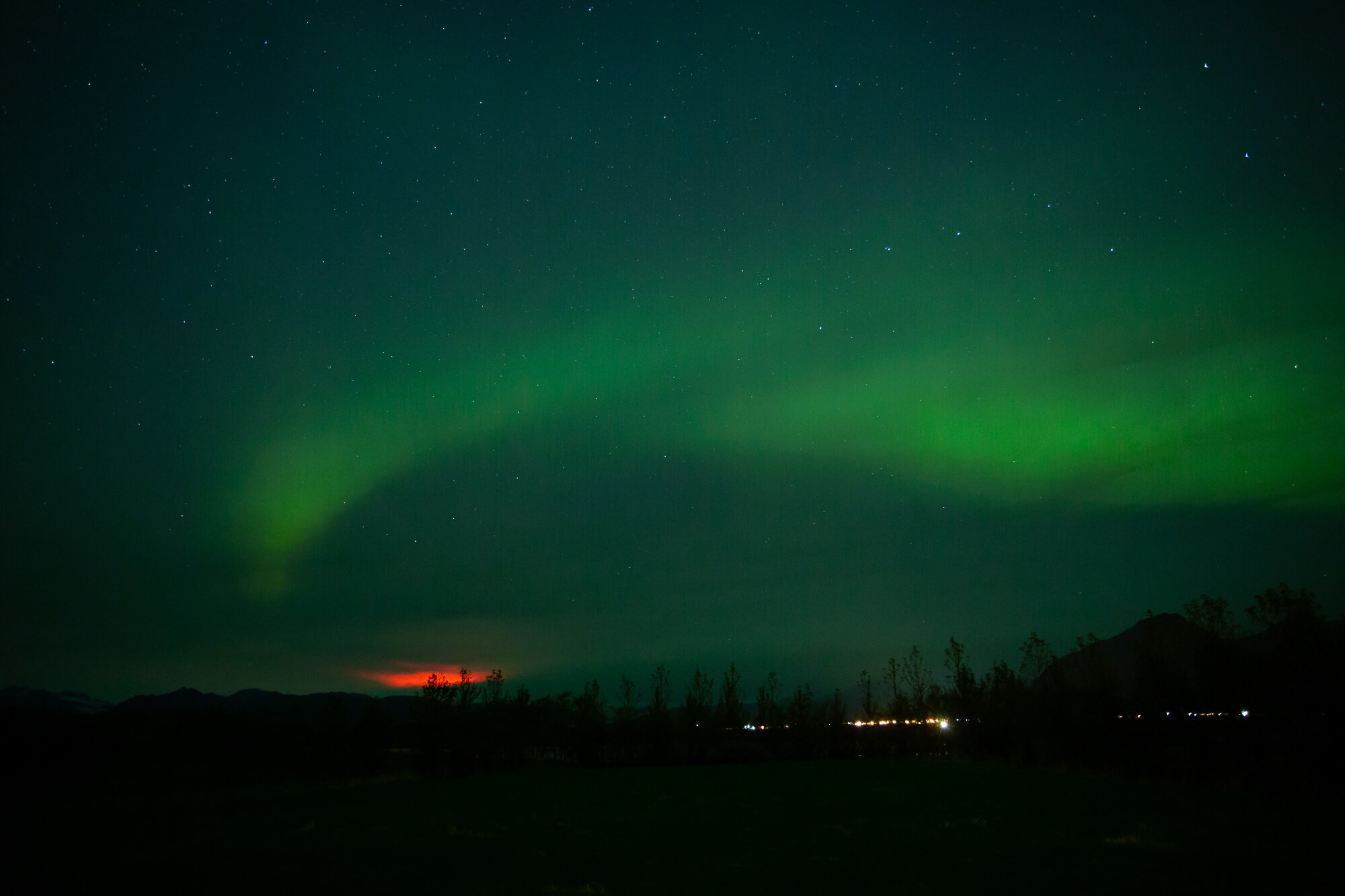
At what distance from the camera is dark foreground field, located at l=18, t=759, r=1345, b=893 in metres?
13.4

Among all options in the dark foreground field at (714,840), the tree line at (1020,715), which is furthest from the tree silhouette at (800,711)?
the dark foreground field at (714,840)

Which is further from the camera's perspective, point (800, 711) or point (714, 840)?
point (800, 711)

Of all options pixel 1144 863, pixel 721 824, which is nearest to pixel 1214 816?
pixel 1144 863

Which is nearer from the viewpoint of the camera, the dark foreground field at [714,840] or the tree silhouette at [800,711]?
the dark foreground field at [714,840]

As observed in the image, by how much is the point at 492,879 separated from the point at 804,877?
541 cm

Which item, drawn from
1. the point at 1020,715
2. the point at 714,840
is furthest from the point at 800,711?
the point at 714,840

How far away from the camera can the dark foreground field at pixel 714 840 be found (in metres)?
13.4

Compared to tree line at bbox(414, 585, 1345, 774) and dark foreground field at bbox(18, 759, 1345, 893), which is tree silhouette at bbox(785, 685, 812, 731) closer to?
tree line at bbox(414, 585, 1345, 774)

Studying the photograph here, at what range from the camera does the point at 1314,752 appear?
3194 cm

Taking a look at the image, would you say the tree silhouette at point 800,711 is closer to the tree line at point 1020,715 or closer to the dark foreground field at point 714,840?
the tree line at point 1020,715

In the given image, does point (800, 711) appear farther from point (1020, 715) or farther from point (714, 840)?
point (714, 840)

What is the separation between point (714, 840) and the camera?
58.0 feet

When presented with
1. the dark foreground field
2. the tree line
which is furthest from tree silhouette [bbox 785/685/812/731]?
the dark foreground field

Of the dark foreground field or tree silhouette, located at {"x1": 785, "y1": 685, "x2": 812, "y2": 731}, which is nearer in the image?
the dark foreground field
